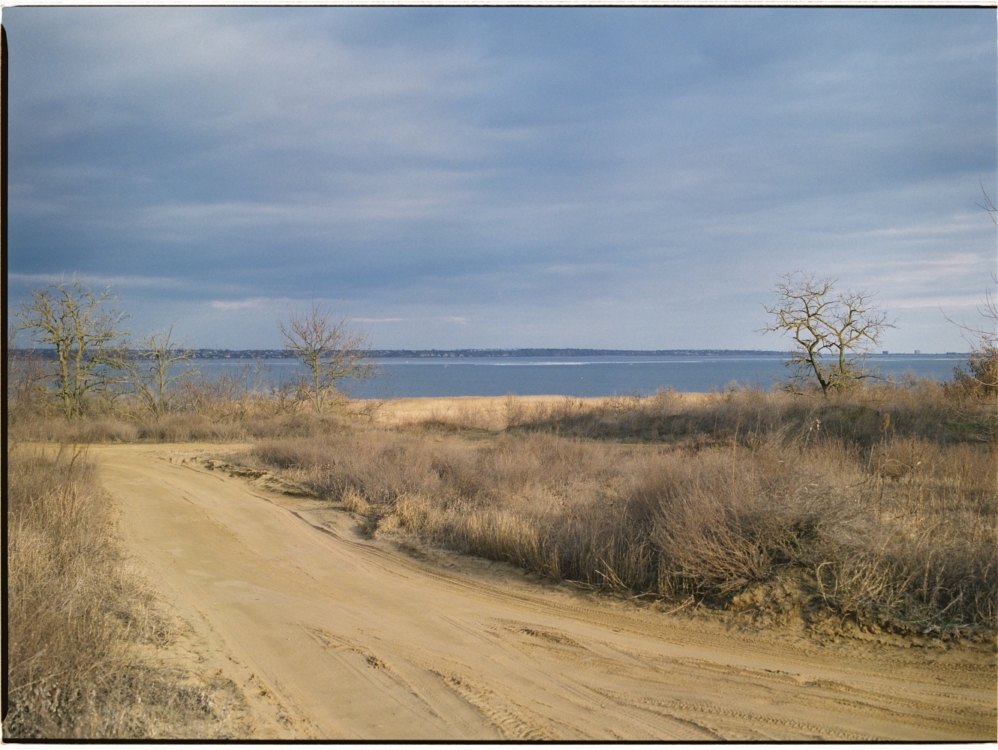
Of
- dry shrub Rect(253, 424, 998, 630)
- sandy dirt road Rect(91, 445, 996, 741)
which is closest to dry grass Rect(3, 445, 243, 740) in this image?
sandy dirt road Rect(91, 445, 996, 741)

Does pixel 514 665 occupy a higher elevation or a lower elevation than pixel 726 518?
lower

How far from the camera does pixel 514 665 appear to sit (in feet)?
19.3

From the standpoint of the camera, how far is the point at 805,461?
30.3ft

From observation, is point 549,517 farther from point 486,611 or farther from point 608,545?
point 486,611

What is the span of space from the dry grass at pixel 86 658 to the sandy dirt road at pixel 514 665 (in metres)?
0.47

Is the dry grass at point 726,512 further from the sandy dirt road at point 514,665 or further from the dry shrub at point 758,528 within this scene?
the sandy dirt road at point 514,665

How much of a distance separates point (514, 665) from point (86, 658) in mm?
3337

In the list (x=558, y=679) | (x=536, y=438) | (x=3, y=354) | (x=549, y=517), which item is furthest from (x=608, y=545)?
(x=536, y=438)

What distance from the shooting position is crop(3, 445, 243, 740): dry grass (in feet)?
14.5

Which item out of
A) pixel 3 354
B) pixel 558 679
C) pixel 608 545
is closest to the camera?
pixel 3 354

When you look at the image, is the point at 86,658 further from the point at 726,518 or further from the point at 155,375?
the point at 155,375

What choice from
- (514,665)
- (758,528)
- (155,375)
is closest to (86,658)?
(514,665)

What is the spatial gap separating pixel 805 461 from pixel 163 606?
8177 millimetres

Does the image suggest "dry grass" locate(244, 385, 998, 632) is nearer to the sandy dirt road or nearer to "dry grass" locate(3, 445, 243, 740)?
the sandy dirt road
